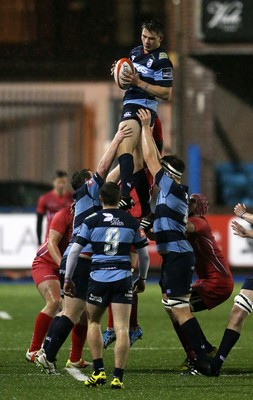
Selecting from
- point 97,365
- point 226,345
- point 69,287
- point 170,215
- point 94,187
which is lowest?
point 226,345

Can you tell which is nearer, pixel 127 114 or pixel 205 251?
pixel 127 114

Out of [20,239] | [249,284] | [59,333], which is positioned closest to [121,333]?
[59,333]

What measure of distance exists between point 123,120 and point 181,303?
193cm

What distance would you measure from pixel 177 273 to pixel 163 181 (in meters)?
0.81

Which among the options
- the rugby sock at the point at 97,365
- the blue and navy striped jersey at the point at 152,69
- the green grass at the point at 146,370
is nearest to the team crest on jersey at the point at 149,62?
the blue and navy striped jersey at the point at 152,69

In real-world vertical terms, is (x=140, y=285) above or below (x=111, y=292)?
below

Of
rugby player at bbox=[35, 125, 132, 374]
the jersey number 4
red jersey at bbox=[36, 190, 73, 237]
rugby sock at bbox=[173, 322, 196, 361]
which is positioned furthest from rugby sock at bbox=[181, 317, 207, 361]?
red jersey at bbox=[36, 190, 73, 237]

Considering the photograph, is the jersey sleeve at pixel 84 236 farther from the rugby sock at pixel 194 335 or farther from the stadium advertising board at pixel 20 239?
the stadium advertising board at pixel 20 239

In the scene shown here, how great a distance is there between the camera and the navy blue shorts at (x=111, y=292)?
1043 centimetres

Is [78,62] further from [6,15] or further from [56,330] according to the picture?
[56,330]

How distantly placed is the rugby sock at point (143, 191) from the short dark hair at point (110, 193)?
2070 mm

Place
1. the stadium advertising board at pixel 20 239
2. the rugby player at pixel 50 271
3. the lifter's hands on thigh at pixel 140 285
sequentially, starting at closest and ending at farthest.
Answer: the lifter's hands on thigh at pixel 140 285 < the rugby player at pixel 50 271 < the stadium advertising board at pixel 20 239

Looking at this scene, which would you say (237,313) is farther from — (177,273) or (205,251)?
(205,251)

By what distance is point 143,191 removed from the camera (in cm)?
1266
